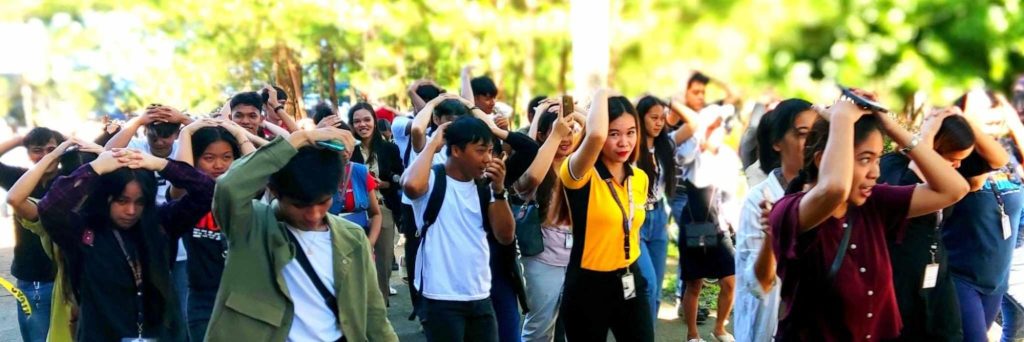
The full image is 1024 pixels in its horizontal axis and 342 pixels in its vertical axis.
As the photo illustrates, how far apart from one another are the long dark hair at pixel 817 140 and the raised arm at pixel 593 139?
976 mm

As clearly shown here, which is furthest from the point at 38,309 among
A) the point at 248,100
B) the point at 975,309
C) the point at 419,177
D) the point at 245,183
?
the point at 975,309

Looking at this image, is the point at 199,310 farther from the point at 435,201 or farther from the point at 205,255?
the point at 435,201

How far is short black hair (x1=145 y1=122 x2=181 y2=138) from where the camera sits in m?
5.30

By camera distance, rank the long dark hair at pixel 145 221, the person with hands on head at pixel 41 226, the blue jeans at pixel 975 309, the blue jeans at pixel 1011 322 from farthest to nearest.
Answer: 1. the blue jeans at pixel 1011 322
2. the blue jeans at pixel 975 309
3. the person with hands on head at pixel 41 226
4. the long dark hair at pixel 145 221

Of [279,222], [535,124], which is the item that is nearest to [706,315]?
[535,124]

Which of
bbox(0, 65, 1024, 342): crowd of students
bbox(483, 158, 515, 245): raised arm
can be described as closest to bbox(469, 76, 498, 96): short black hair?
bbox(0, 65, 1024, 342): crowd of students

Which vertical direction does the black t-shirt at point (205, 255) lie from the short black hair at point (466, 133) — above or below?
below

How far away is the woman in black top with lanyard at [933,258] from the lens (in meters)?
3.73

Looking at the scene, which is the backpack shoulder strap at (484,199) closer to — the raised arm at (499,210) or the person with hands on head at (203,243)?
the raised arm at (499,210)

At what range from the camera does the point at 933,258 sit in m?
3.88

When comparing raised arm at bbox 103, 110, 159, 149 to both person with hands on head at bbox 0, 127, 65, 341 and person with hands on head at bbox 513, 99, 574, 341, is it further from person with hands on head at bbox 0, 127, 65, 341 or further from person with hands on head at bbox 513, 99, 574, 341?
person with hands on head at bbox 513, 99, 574, 341

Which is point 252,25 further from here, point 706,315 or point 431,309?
point 431,309

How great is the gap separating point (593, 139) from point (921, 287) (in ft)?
4.86

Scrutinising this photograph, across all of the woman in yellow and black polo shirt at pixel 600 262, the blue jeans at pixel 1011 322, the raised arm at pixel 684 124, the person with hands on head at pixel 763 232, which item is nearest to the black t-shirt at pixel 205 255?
the woman in yellow and black polo shirt at pixel 600 262
